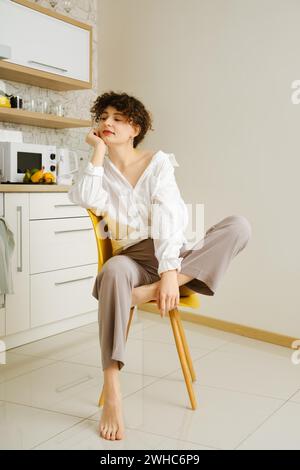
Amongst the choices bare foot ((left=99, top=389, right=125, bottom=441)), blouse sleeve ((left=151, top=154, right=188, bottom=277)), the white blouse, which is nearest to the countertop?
the white blouse

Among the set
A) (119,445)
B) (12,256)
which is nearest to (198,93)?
(12,256)

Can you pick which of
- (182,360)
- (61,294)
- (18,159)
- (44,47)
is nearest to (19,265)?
(61,294)

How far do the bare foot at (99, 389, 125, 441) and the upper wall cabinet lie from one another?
208 centimetres

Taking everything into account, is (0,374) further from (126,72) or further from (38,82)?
(126,72)

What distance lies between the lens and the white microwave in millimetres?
3266

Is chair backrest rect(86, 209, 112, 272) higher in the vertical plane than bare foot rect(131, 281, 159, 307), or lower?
higher

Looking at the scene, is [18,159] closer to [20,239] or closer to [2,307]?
[20,239]

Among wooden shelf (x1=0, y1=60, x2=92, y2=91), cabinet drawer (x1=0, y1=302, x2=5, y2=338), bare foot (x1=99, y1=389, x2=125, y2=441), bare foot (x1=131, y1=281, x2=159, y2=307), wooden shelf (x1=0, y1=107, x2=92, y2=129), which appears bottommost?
bare foot (x1=99, y1=389, x2=125, y2=441)

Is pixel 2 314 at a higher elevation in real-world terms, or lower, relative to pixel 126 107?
lower

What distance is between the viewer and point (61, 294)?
10.7ft

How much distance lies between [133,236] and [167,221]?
0.62ft

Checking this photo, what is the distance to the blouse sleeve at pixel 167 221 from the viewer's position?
2.05 m

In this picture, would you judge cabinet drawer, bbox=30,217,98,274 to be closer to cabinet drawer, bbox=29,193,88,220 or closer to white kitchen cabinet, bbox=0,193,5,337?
cabinet drawer, bbox=29,193,88,220

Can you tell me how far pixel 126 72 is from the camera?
3984mm
